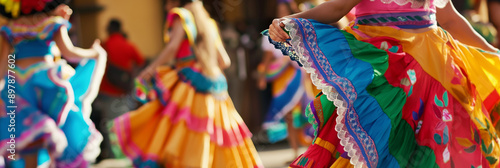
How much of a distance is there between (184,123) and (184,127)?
0.11 ft

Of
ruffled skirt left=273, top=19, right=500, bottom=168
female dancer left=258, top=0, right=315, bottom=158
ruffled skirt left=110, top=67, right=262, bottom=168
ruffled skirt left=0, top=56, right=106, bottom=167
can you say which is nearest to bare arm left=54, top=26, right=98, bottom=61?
ruffled skirt left=0, top=56, right=106, bottom=167

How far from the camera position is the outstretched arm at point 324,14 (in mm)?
3387

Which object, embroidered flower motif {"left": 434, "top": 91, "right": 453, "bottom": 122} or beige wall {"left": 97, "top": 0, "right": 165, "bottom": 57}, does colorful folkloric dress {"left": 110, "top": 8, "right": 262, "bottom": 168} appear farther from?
beige wall {"left": 97, "top": 0, "right": 165, "bottom": 57}

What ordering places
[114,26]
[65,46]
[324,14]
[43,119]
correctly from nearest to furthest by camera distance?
[324,14]
[43,119]
[65,46]
[114,26]

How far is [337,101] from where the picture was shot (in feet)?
10.6

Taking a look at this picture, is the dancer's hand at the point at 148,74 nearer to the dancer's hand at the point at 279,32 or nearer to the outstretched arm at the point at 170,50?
the outstretched arm at the point at 170,50

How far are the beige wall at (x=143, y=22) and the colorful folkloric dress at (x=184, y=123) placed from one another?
14.8 ft

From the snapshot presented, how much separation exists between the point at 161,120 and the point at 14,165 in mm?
1152

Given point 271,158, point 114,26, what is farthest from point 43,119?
point 114,26

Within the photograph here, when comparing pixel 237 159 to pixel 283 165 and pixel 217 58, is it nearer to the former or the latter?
pixel 217 58

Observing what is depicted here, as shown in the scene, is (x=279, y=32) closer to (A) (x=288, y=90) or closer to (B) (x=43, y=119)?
(B) (x=43, y=119)

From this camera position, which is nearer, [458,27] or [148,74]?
[458,27]

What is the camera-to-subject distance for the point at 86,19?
10.1 m

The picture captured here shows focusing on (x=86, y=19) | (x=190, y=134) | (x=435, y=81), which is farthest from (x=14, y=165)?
(x=86, y=19)
